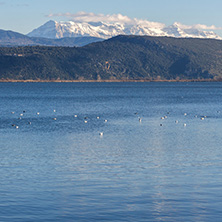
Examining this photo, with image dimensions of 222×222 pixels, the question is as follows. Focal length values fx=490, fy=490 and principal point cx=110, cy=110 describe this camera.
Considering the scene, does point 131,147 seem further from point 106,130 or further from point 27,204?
point 27,204

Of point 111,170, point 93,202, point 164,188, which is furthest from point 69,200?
point 111,170

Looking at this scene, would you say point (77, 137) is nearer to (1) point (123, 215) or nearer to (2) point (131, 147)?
(2) point (131, 147)

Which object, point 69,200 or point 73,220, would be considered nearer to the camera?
point 73,220

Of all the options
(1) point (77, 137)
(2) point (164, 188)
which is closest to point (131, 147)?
(1) point (77, 137)

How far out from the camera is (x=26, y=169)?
3472 centimetres

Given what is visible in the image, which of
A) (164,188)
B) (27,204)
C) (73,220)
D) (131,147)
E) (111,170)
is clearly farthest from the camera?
(131,147)

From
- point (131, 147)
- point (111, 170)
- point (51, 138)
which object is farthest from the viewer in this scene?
point (51, 138)

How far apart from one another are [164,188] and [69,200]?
6099mm

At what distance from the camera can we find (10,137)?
54656 millimetres

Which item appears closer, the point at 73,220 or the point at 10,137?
the point at 73,220

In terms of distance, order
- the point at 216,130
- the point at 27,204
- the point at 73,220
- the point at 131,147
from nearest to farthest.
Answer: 1. the point at 73,220
2. the point at 27,204
3. the point at 131,147
4. the point at 216,130

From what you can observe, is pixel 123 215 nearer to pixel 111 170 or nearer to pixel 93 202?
pixel 93 202

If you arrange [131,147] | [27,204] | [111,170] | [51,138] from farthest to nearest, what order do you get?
[51,138] < [131,147] < [111,170] < [27,204]

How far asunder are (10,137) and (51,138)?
471 centimetres
